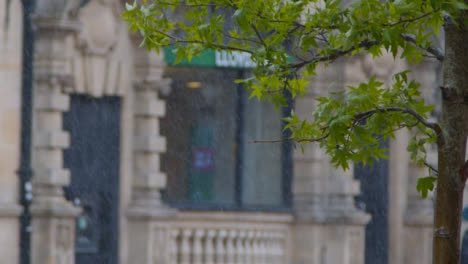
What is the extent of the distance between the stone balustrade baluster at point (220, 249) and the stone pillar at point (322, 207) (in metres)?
1.33

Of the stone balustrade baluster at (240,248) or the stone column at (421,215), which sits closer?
the stone balustrade baluster at (240,248)

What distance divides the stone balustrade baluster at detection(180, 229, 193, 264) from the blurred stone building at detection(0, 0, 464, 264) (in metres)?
0.02

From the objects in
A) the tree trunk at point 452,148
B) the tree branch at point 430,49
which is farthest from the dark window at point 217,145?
the tree trunk at point 452,148

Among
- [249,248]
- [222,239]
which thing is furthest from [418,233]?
[222,239]

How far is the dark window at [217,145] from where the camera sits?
63.8 feet

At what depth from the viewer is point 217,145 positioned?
64.7ft

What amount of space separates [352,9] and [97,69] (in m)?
11.4

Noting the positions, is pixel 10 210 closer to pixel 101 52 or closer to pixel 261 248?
pixel 101 52

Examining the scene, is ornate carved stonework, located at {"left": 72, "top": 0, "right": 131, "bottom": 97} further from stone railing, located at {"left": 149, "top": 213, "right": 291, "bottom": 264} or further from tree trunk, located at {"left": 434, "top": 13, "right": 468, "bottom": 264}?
tree trunk, located at {"left": 434, "top": 13, "right": 468, "bottom": 264}

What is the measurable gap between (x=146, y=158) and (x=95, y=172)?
33.4 inches

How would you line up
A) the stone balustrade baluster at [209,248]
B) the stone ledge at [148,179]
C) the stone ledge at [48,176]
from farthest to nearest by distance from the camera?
the stone balustrade baluster at [209,248] < the stone ledge at [148,179] < the stone ledge at [48,176]

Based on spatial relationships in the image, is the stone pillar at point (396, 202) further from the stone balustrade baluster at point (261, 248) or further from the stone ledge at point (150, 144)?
the stone ledge at point (150, 144)

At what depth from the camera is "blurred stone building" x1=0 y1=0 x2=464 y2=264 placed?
1773cm

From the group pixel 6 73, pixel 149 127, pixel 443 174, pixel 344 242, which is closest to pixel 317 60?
pixel 443 174
